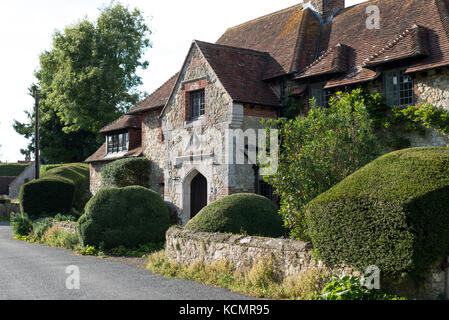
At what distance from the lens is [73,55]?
3809 cm

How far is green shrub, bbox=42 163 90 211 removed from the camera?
Answer: 111ft

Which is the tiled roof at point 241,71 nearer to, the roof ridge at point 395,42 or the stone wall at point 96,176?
the roof ridge at point 395,42

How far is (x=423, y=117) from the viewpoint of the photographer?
15047 mm

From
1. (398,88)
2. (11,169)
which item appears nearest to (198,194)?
(398,88)

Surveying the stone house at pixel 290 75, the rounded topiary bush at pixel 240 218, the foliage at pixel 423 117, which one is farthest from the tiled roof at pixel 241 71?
the rounded topiary bush at pixel 240 218

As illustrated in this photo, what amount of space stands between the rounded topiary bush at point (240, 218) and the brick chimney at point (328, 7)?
13.0m

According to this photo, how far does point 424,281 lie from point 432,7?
13150mm

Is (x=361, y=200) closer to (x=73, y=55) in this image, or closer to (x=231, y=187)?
(x=231, y=187)

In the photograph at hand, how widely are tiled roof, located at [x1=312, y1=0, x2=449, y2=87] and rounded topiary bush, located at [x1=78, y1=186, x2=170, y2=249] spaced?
7.80 meters

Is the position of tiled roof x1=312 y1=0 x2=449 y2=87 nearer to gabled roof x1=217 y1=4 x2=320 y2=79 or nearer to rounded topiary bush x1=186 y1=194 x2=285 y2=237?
gabled roof x1=217 y1=4 x2=320 y2=79

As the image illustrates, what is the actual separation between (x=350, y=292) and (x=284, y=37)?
55.4 ft

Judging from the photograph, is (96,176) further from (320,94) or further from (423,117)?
(423,117)

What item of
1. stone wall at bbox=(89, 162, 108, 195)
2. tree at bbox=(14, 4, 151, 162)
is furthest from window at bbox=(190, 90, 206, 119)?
tree at bbox=(14, 4, 151, 162)
